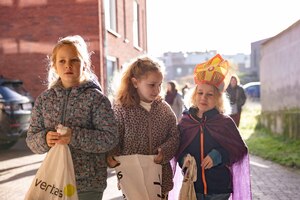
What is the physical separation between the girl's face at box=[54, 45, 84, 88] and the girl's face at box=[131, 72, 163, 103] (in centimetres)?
53

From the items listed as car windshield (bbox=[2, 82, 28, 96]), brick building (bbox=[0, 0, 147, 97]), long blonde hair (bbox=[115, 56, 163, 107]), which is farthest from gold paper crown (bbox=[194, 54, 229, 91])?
brick building (bbox=[0, 0, 147, 97])

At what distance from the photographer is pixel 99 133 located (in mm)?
2707

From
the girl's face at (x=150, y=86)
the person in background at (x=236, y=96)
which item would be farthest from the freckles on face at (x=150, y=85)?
the person in background at (x=236, y=96)

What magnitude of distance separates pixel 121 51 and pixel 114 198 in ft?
38.6

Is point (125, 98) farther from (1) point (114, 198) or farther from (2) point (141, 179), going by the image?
(1) point (114, 198)

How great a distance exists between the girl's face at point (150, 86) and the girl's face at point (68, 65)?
0.53 metres

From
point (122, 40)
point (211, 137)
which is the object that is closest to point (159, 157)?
point (211, 137)

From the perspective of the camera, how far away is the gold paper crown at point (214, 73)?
3.38m

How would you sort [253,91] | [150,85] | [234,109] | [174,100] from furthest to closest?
[253,91] → [174,100] → [234,109] → [150,85]

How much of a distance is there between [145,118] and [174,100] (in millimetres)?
8013

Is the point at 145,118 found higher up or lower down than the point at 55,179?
higher up

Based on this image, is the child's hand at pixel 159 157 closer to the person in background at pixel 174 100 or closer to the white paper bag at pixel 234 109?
the white paper bag at pixel 234 109

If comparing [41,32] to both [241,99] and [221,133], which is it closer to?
[241,99]

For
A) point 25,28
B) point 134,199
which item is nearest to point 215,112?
point 134,199
